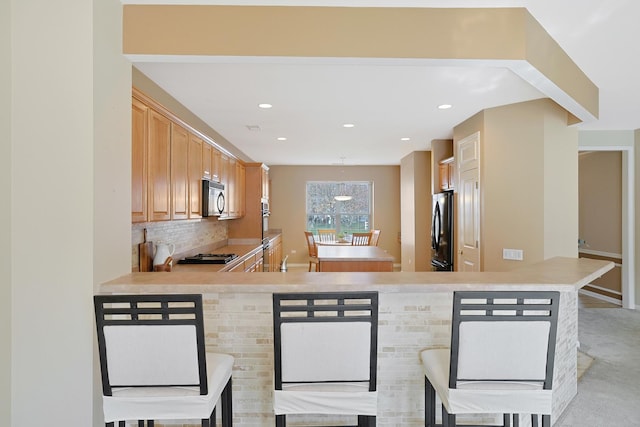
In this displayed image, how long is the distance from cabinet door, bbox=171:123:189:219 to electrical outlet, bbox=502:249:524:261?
3.40m

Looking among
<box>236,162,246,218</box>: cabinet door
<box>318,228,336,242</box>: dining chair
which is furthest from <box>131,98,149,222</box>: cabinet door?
<box>318,228,336,242</box>: dining chair

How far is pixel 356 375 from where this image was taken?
147cm

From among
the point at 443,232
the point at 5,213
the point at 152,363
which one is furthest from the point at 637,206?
the point at 5,213

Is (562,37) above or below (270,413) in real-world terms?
above

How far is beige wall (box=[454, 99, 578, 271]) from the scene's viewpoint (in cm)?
361

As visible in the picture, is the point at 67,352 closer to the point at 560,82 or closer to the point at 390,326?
the point at 390,326

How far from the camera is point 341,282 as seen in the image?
1.86 m

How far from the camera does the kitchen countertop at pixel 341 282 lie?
5.92 ft

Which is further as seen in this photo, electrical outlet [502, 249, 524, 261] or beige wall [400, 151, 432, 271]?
beige wall [400, 151, 432, 271]

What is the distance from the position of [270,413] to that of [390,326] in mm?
857

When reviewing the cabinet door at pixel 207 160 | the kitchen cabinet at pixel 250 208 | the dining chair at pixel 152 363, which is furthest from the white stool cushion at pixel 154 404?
the kitchen cabinet at pixel 250 208

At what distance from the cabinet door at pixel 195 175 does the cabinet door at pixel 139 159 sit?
3.07ft

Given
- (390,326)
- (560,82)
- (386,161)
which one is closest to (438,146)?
(386,161)

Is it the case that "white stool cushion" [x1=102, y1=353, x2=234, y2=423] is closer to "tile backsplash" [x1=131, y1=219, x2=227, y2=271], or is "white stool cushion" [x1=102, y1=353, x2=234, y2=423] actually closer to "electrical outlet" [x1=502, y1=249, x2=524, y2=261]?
"tile backsplash" [x1=131, y1=219, x2=227, y2=271]
